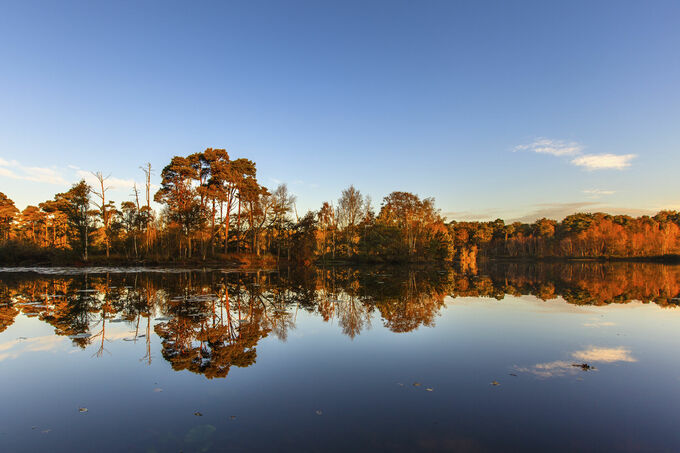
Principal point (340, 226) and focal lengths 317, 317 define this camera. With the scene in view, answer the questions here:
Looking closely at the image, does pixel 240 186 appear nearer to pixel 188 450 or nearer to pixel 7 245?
pixel 7 245

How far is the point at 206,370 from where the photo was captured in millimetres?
5781

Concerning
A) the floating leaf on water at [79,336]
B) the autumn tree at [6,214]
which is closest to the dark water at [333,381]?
the floating leaf on water at [79,336]

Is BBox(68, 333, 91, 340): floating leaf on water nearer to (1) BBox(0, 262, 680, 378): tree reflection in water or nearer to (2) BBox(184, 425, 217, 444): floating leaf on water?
(1) BBox(0, 262, 680, 378): tree reflection in water

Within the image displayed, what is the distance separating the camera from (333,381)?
5434 mm

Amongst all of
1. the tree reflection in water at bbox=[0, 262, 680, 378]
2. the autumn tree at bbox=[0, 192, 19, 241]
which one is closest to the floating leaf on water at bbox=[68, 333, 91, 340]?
the tree reflection in water at bbox=[0, 262, 680, 378]

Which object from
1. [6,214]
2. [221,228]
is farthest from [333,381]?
[6,214]

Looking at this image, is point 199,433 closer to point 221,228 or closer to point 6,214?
point 221,228

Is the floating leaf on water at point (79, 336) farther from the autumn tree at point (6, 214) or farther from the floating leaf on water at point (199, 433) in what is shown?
the autumn tree at point (6, 214)

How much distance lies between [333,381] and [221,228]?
40313mm

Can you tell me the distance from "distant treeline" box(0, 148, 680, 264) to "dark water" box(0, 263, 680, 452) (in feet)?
96.2

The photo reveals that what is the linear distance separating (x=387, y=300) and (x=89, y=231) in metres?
41.5

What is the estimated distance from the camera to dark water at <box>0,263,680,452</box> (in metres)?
3.71

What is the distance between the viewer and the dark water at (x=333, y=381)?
12.2 feet

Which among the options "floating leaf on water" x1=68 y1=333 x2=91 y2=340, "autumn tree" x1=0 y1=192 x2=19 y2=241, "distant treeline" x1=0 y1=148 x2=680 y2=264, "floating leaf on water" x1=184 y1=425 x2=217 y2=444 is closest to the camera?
"floating leaf on water" x1=184 y1=425 x2=217 y2=444
